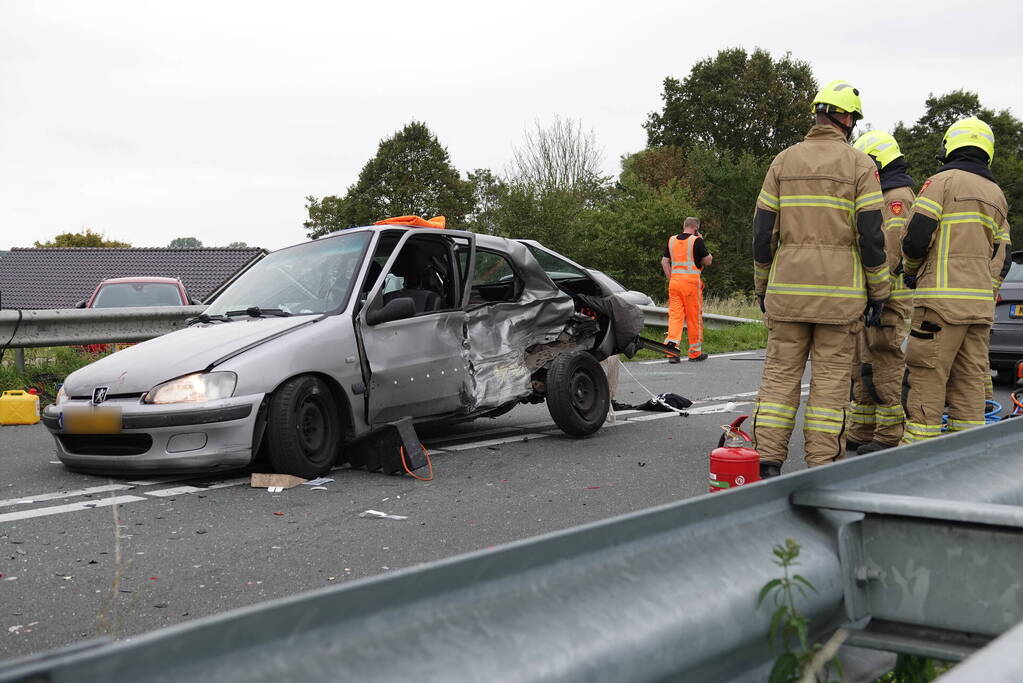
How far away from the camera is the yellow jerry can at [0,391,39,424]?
8.99m

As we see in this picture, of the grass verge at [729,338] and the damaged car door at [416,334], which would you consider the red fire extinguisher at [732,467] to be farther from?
the grass verge at [729,338]

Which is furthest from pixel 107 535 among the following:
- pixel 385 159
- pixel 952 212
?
pixel 385 159

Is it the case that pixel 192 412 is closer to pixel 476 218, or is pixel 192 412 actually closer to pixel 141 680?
pixel 141 680

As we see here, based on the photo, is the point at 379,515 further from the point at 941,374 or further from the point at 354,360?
the point at 941,374

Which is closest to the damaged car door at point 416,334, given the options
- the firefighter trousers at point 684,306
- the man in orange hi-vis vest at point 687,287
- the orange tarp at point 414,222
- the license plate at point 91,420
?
the orange tarp at point 414,222

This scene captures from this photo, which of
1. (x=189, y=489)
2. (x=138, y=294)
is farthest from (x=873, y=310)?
(x=138, y=294)

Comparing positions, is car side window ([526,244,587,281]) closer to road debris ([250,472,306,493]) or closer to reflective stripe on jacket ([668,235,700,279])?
road debris ([250,472,306,493])

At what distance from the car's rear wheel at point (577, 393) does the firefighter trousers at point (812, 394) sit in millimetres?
1948

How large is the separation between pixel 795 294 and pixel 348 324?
2724 millimetres

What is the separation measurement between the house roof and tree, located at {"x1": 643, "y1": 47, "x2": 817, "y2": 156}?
27.0 m

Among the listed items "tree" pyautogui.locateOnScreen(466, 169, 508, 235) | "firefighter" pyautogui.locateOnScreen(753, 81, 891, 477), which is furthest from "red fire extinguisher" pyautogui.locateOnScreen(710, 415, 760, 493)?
"tree" pyautogui.locateOnScreen(466, 169, 508, 235)

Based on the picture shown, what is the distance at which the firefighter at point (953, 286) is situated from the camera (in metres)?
6.59

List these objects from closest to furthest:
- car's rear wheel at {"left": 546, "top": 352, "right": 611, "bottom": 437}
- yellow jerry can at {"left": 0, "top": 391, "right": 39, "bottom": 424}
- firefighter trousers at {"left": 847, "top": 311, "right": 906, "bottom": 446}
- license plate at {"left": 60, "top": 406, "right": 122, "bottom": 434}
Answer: license plate at {"left": 60, "top": 406, "right": 122, "bottom": 434} → firefighter trousers at {"left": 847, "top": 311, "right": 906, "bottom": 446} → car's rear wheel at {"left": 546, "top": 352, "right": 611, "bottom": 437} → yellow jerry can at {"left": 0, "top": 391, "right": 39, "bottom": 424}

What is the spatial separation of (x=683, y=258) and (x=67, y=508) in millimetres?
11914
